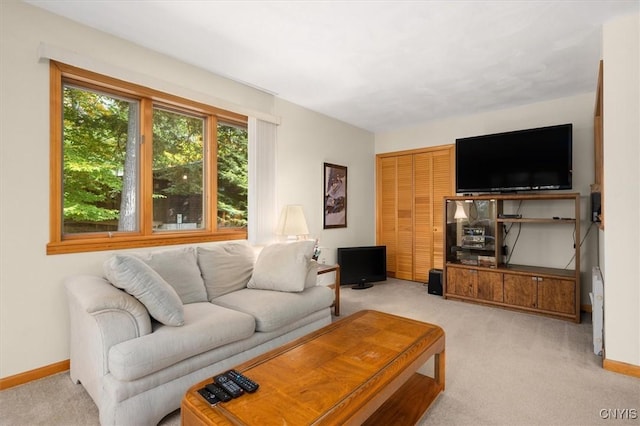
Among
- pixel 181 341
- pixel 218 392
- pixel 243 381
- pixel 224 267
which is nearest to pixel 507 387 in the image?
pixel 243 381

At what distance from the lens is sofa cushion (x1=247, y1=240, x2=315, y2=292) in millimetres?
2795

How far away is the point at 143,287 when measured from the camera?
1917 mm

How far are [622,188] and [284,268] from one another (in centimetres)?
265

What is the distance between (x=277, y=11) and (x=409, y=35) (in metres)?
1.06

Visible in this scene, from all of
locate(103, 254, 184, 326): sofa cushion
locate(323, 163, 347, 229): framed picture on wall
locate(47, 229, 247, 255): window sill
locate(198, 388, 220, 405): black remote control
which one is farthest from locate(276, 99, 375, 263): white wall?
locate(198, 388, 220, 405): black remote control

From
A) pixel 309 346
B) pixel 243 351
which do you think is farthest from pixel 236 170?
pixel 309 346

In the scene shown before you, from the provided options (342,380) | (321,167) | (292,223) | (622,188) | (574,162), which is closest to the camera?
(342,380)

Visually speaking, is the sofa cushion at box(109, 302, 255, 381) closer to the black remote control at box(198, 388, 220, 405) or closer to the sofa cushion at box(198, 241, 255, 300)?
the sofa cushion at box(198, 241, 255, 300)

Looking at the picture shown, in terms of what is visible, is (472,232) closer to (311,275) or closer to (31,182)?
(311,275)

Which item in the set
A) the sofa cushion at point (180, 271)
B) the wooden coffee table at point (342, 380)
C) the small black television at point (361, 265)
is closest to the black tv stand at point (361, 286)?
the small black television at point (361, 265)

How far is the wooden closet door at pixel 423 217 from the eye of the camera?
198 inches

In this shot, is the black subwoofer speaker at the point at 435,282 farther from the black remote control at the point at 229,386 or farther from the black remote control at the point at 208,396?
the black remote control at the point at 208,396

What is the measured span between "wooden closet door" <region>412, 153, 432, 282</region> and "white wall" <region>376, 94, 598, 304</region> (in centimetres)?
70

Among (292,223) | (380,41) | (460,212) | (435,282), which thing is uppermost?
(380,41)
